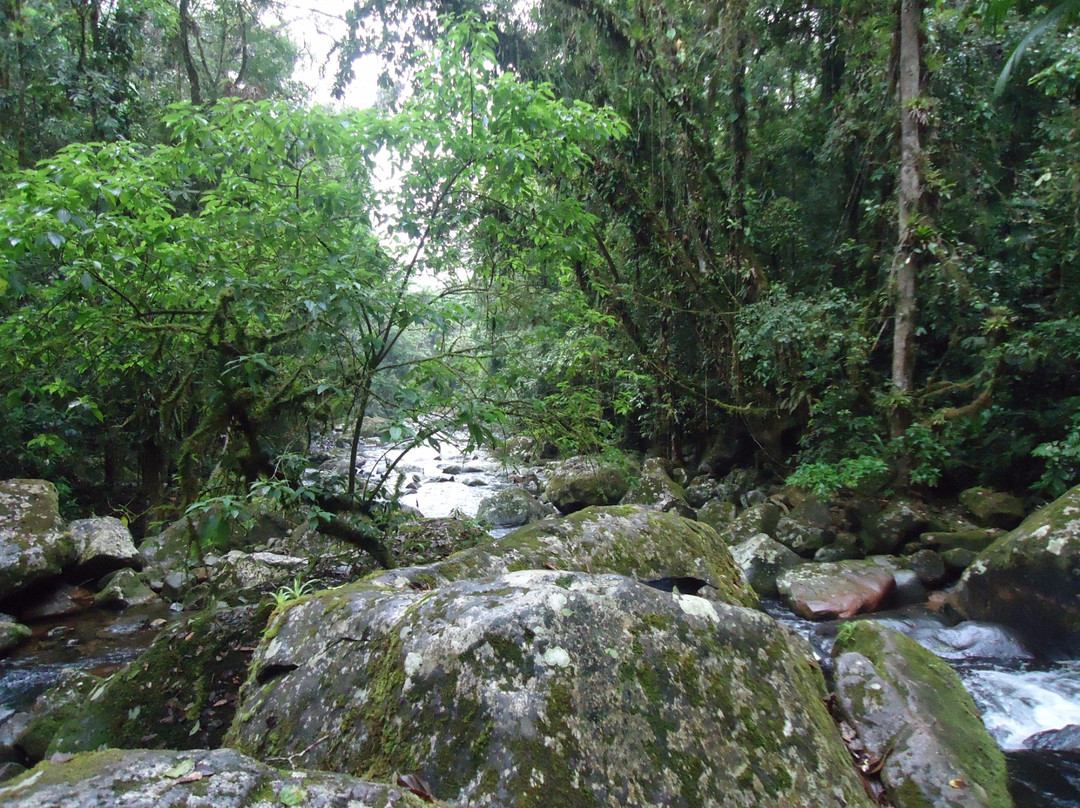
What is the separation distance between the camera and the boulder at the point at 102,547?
7.50 meters

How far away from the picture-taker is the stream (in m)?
3.84

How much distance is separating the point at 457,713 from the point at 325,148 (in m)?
3.14

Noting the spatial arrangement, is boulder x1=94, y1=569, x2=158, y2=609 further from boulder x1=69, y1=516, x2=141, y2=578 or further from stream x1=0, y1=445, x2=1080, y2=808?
boulder x1=69, y1=516, x2=141, y2=578

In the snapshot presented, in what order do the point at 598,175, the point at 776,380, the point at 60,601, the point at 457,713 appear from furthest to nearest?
the point at 598,175 < the point at 776,380 < the point at 60,601 < the point at 457,713

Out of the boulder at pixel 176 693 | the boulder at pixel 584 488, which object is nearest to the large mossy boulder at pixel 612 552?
the boulder at pixel 176 693

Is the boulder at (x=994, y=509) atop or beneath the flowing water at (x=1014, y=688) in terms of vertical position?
atop

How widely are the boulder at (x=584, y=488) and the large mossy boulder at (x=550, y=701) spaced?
29.2ft

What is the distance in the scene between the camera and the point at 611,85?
10984 millimetres

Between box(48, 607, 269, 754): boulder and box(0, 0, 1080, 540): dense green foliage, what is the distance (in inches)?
33.3

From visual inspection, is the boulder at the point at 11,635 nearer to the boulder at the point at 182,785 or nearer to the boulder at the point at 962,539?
the boulder at the point at 182,785

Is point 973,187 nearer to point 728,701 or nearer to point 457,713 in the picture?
point 728,701

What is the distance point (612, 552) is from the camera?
150 inches

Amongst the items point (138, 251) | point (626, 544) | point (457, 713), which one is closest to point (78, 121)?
point (138, 251)

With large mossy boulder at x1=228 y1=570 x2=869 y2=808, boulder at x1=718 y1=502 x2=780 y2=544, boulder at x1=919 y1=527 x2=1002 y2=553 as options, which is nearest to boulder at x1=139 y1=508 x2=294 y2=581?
large mossy boulder at x1=228 y1=570 x2=869 y2=808
